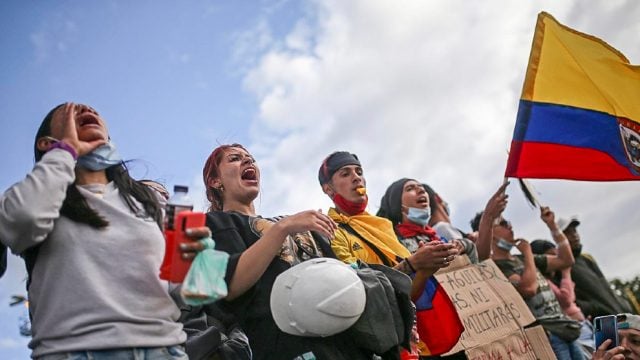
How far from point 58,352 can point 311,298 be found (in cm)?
91

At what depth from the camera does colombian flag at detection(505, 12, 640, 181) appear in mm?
4859

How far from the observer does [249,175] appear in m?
3.18

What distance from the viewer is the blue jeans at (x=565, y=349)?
16.3ft

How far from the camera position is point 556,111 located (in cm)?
508

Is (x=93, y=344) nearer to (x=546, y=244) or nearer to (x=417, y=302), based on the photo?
(x=417, y=302)

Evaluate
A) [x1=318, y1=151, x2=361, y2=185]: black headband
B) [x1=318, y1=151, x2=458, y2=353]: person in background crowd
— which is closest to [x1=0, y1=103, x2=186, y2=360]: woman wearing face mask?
[x1=318, y1=151, x2=458, y2=353]: person in background crowd

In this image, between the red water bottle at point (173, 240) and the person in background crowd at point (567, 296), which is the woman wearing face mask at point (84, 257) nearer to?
the red water bottle at point (173, 240)

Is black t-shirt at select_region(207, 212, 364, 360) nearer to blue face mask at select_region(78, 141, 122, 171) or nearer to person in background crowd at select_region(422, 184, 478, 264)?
blue face mask at select_region(78, 141, 122, 171)

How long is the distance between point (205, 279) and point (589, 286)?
6432mm

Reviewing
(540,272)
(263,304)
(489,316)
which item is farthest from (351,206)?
(540,272)

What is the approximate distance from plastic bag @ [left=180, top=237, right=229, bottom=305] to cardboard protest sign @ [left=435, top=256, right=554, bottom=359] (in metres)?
2.43

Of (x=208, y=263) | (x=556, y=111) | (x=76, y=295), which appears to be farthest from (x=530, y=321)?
(x=76, y=295)

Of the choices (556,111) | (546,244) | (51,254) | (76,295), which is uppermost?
(556,111)

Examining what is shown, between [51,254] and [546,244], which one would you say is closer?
[51,254]
